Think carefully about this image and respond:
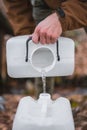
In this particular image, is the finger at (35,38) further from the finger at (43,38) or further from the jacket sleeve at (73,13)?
the jacket sleeve at (73,13)

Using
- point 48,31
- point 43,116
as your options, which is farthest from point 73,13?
point 43,116

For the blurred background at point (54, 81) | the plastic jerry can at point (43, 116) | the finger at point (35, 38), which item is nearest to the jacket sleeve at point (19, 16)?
the finger at point (35, 38)

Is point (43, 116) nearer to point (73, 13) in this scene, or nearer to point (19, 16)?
point (73, 13)

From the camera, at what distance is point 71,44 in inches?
137

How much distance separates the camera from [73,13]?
329cm

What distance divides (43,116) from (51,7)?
3.13 ft

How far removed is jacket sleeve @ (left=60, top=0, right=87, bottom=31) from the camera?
10.8ft

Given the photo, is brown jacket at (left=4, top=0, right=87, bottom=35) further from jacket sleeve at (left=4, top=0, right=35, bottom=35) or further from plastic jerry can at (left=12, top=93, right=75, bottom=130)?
plastic jerry can at (left=12, top=93, right=75, bottom=130)

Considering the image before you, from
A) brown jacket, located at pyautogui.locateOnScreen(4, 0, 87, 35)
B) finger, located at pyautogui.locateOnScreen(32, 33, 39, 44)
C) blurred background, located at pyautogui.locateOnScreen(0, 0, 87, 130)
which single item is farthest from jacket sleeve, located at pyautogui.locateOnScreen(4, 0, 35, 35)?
blurred background, located at pyautogui.locateOnScreen(0, 0, 87, 130)

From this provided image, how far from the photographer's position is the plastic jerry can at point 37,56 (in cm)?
338

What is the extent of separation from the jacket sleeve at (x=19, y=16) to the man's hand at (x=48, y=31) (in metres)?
0.69

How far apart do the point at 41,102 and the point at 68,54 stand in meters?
0.42

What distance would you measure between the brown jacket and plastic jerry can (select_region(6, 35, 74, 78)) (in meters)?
0.16

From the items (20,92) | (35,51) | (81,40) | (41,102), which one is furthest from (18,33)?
(81,40)
